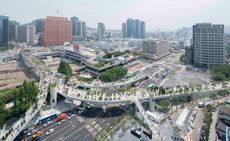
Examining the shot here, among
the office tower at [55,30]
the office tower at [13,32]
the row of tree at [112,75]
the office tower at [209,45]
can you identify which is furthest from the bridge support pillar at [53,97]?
the office tower at [13,32]

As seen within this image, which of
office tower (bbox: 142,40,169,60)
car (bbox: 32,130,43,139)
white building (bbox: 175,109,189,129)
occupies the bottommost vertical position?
car (bbox: 32,130,43,139)

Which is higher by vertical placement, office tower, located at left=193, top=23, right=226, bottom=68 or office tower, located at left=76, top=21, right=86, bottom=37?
office tower, located at left=76, top=21, right=86, bottom=37

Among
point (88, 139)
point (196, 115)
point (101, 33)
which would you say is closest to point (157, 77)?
point (196, 115)

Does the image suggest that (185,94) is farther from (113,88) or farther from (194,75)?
(194,75)

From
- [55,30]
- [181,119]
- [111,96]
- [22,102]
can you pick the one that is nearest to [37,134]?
[22,102]

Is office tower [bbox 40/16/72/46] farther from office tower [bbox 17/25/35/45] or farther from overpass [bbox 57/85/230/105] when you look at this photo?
overpass [bbox 57/85/230/105]

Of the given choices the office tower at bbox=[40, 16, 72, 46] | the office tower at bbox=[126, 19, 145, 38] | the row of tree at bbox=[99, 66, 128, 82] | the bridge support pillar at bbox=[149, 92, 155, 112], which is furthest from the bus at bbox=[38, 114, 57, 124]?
the office tower at bbox=[126, 19, 145, 38]
